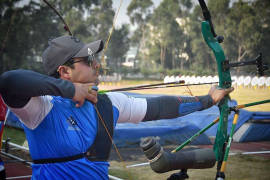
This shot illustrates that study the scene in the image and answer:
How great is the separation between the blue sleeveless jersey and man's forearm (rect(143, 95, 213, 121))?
385 millimetres

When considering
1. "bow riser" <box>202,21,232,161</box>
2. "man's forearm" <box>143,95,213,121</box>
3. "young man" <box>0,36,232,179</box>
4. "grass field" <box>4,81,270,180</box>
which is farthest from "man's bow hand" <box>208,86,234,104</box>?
"grass field" <box>4,81,270,180</box>

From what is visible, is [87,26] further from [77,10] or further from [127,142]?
[127,142]

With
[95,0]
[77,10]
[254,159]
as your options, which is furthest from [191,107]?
[77,10]

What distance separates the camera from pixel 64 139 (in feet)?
5.13

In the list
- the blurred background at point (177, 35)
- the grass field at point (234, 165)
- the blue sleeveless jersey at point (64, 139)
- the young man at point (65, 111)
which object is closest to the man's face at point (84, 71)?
the young man at point (65, 111)

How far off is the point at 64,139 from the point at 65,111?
129 mm

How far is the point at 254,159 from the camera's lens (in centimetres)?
491

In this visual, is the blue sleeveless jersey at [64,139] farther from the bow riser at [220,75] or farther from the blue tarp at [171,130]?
the blue tarp at [171,130]

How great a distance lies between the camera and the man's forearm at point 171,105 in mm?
1903

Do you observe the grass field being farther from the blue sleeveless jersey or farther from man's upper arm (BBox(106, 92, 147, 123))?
the blue sleeveless jersey

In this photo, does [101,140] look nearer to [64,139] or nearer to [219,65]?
[64,139]

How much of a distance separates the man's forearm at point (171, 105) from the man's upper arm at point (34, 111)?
22.4 inches

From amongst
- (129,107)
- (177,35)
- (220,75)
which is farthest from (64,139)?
(177,35)

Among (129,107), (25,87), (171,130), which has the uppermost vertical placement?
(25,87)
